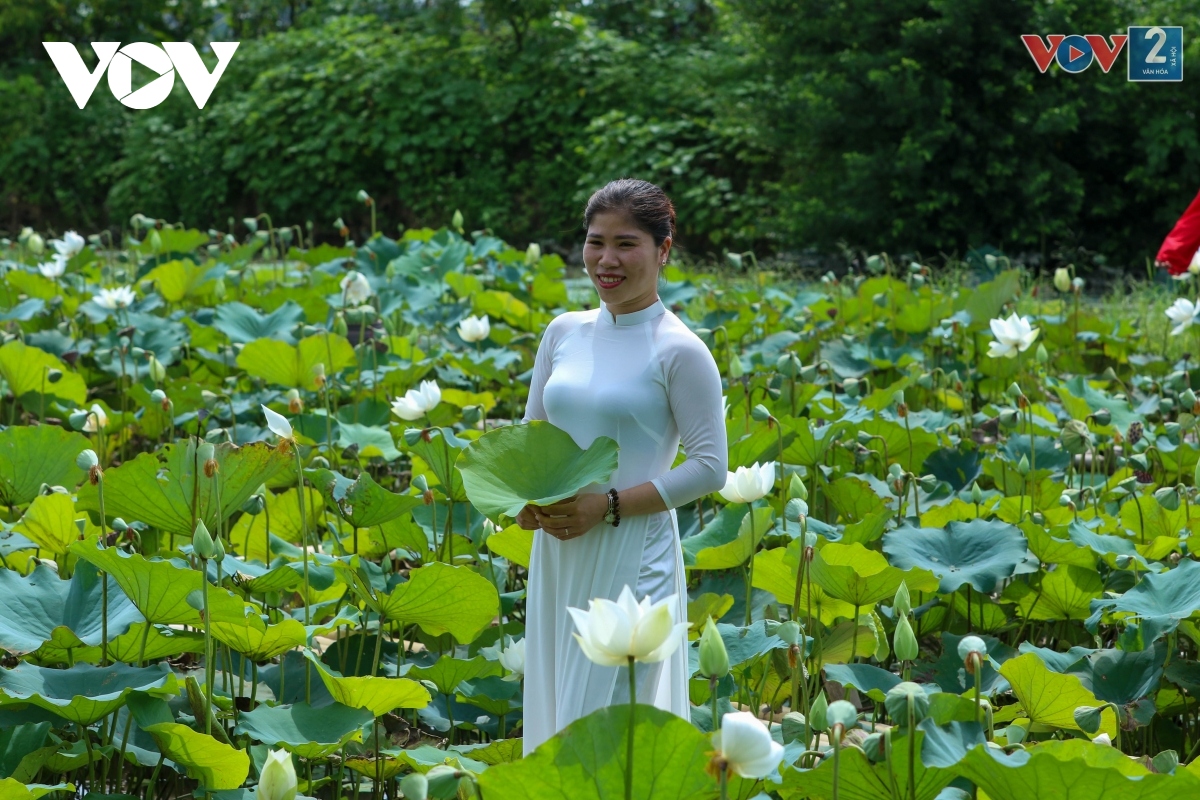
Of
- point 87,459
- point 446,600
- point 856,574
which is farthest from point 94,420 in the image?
point 856,574

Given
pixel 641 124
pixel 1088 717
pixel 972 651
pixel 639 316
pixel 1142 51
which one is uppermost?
pixel 1142 51

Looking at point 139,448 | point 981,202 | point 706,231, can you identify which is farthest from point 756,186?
point 139,448

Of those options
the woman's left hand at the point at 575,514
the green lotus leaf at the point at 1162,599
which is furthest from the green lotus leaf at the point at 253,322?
the green lotus leaf at the point at 1162,599

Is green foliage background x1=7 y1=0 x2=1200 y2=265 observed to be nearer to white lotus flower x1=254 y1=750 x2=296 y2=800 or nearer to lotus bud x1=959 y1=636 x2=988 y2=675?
lotus bud x1=959 y1=636 x2=988 y2=675

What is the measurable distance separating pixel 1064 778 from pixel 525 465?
73 centimetres

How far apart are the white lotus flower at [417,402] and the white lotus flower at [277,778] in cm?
125

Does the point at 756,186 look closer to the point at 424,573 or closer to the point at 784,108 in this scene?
the point at 784,108

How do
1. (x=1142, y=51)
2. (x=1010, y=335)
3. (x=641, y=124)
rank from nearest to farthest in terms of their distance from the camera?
(x=1010, y=335) < (x=1142, y=51) < (x=641, y=124)

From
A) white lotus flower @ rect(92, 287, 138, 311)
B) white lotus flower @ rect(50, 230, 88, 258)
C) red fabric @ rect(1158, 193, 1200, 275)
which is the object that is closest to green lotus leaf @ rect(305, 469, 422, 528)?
white lotus flower @ rect(92, 287, 138, 311)

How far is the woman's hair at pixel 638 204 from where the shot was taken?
1698 mm

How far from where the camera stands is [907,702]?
54.6 inches

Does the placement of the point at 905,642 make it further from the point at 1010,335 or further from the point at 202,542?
the point at 1010,335

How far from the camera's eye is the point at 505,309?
15.0 feet

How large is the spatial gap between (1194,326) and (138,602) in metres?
3.54
